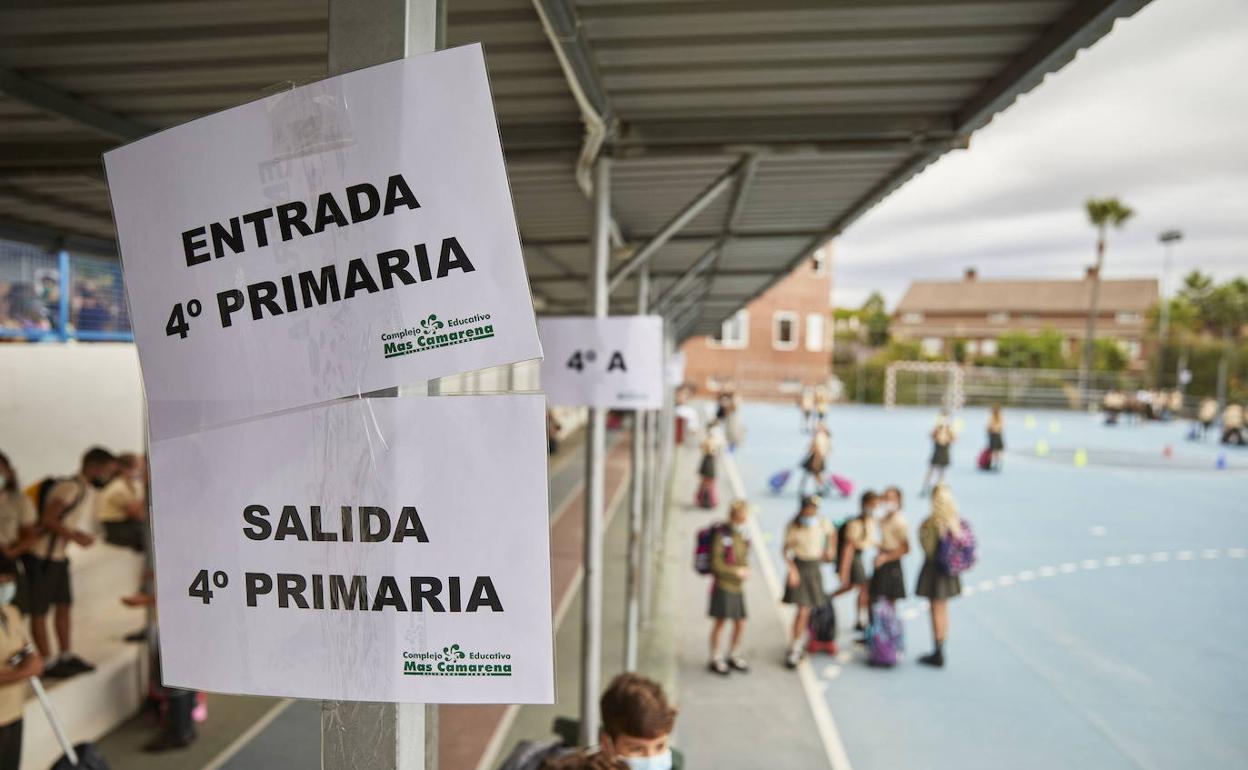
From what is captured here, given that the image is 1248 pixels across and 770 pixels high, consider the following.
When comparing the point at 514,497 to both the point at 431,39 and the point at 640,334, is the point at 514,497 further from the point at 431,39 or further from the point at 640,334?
the point at 640,334

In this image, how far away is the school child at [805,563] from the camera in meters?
8.40

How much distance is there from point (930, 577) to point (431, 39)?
8127 millimetres

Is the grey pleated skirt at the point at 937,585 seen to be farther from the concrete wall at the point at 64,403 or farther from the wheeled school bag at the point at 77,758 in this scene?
the concrete wall at the point at 64,403

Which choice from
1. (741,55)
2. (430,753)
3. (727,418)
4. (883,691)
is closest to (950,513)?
(883,691)

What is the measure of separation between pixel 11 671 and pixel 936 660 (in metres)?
7.67

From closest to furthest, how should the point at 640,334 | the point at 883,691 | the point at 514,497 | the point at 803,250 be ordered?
the point at 514,497 < the point at 640,334 < the point at 883,691 < the point at 803,250

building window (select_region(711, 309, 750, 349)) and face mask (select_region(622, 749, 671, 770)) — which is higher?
building window (select_region(711, 309, 750, 349))

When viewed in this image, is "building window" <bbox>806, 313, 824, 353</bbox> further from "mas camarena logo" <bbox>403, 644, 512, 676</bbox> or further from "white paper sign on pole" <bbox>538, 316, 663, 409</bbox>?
"mas camarena logo" <bbox>403, 644, 512, 676</bbox>

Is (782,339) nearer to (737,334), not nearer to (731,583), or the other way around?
(737,334)

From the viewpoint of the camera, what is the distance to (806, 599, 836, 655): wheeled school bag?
8.74m

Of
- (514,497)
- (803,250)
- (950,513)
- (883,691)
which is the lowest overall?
(883,691)

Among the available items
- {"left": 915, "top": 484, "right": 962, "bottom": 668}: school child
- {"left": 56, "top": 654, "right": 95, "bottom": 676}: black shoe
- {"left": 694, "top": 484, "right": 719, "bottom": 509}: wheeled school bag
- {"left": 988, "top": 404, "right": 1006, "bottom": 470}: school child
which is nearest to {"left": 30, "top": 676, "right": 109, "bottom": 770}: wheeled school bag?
{"left": 56, "top": 654, "right": 95, "bottom": 676}: black shoe

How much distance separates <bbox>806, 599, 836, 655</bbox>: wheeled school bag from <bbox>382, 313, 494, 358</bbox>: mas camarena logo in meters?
8.10

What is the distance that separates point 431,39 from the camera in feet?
5.16
